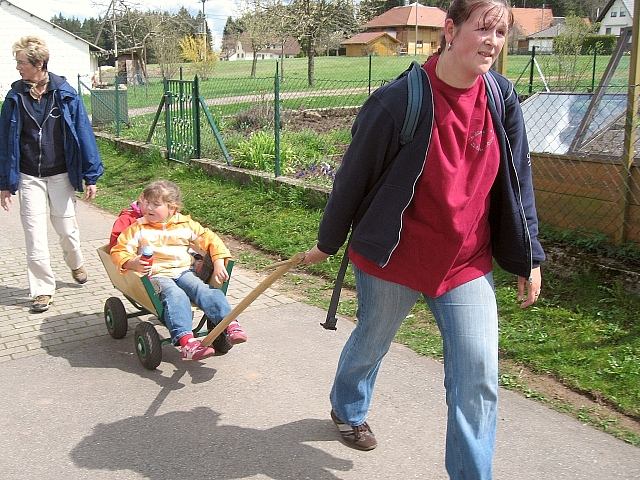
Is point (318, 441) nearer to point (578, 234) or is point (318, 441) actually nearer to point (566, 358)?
point (566, 358)

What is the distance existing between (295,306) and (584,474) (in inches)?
110

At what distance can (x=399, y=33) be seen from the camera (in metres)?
86.4

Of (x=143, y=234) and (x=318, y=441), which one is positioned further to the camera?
(x=143, y=234)

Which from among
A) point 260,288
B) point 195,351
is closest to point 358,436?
point 260,288

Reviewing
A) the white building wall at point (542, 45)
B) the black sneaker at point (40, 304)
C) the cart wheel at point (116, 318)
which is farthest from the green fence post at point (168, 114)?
the white building wall at point (542, 45)

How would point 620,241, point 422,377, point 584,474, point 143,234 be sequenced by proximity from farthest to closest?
point 620,241 → point 143,234 → point 422,377 → point 584,474

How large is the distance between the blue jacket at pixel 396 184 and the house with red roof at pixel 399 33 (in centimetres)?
7162

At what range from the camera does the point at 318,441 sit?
3.46 meters

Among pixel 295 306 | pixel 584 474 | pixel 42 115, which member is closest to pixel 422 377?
pixel 584 474

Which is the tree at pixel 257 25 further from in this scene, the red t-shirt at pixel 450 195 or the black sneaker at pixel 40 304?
the red t-shirt at pixel 450 195

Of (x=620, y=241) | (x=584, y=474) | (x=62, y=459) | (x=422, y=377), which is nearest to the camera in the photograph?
(x=584, y=474)

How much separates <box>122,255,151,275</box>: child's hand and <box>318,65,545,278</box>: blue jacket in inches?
66.9

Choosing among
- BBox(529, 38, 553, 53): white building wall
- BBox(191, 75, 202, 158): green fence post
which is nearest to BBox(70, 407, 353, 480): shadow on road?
BBox(191, 75, 202, 158): green fence post

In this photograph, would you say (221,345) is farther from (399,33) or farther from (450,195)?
(399,33)
